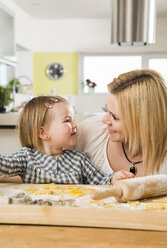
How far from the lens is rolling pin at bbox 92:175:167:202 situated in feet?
2.79

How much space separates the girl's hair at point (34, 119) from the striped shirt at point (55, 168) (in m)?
0.06

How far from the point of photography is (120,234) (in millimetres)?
722

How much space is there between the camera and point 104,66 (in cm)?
776

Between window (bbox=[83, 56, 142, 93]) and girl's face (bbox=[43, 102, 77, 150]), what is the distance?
6.29 meters

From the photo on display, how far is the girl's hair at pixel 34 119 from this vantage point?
1.49 m

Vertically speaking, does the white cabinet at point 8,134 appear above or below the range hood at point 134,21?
below

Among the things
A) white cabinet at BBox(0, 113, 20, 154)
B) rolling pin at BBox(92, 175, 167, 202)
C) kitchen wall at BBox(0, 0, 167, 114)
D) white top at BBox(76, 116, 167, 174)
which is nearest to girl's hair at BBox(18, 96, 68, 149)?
white top at BBox(76, 116, 167, 174)

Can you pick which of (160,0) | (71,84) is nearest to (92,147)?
(160,0)

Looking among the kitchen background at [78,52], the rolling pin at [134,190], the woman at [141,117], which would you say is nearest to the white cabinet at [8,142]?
the woman at [141,117]

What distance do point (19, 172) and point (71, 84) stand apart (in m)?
6.33

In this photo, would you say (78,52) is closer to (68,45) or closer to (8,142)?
(68,45)

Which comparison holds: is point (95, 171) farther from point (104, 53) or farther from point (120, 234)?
point (104, 53)

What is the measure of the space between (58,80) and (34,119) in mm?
6190

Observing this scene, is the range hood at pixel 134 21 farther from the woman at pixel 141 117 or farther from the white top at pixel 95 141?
the woman at pixel 141 117
